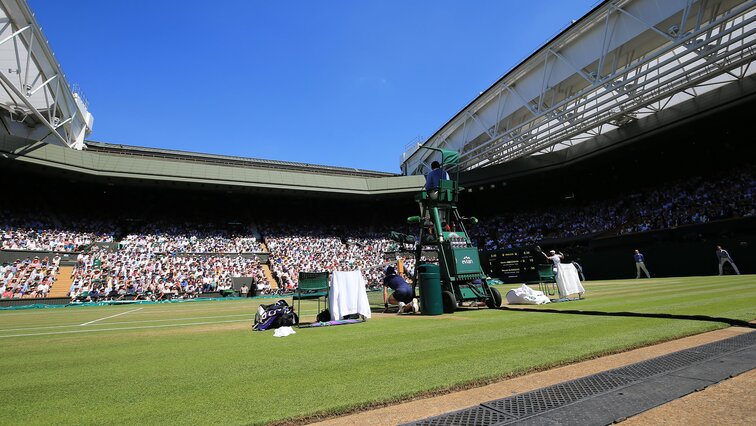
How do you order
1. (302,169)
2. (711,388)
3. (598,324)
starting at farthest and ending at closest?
(302,169)
(598,324)
(711,388)

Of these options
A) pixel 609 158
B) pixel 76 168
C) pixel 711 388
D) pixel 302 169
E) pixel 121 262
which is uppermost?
pixel 302 169

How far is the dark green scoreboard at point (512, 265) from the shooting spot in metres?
30.6

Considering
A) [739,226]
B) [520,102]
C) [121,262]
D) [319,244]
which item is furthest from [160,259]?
[739,226]

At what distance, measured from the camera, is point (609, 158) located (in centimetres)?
3516

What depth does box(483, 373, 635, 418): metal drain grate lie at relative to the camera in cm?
265

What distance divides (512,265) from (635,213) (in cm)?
1107

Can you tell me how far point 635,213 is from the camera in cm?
3102

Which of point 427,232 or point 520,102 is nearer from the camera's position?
point 427,232

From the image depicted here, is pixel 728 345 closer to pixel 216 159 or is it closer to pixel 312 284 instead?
pixel 312 284

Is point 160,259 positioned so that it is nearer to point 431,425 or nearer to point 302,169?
point 302,169

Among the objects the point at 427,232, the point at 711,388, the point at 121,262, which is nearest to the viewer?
the point at 711,388

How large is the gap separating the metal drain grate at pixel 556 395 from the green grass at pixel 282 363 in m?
0.56

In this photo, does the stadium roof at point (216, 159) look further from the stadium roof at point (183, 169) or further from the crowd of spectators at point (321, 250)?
the crowd of spectators at point (321, 250)

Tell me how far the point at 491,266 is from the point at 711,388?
32419 millimetres
